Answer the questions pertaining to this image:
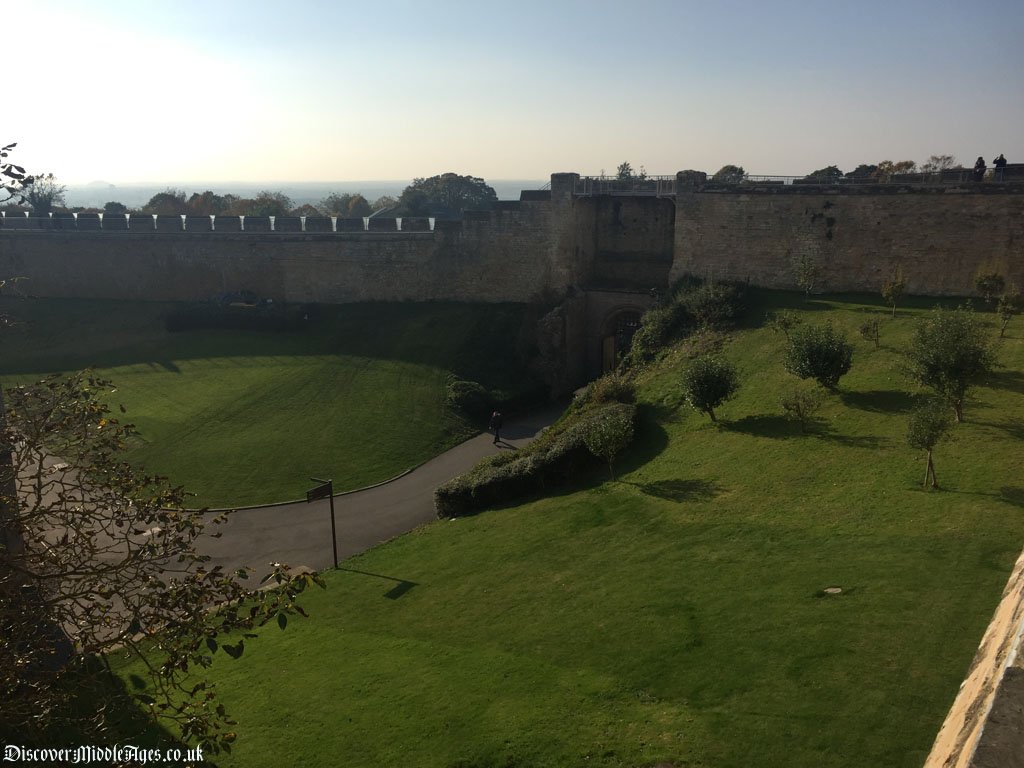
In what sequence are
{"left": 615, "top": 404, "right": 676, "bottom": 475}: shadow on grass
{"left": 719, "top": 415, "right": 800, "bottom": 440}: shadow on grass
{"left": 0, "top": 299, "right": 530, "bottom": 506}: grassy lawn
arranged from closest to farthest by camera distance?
{"left": 719, "top": 415, "right": 800, "bottom": 440}: shadow on grass, {"left": 615, "top": 404, "right": 676, "bottom": 475}: shadow on grass, {"left": 0, "top": 299, "right": 530, "bottom": 506}: grassy lawn

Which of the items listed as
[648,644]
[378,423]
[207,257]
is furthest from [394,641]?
[207,257]

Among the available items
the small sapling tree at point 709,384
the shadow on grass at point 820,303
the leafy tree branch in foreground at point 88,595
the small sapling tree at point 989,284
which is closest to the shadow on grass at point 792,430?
the small sapling tree at point 709,384

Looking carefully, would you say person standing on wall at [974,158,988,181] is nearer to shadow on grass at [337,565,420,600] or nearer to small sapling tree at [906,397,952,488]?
small sapling tree at [906,397,952,488]

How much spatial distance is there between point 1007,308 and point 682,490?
10.1m

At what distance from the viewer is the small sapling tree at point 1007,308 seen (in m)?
18.1

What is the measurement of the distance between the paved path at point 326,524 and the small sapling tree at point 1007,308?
1413cm

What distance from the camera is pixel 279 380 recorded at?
26047 mm

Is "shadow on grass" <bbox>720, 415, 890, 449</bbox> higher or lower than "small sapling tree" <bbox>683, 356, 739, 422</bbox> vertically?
lower

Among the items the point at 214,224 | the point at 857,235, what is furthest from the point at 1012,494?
the point at 214,224

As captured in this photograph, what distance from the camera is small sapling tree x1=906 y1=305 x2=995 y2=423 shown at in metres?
13.8

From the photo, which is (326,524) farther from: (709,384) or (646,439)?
(709,384)

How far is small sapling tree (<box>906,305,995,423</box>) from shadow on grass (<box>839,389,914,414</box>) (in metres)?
1.17

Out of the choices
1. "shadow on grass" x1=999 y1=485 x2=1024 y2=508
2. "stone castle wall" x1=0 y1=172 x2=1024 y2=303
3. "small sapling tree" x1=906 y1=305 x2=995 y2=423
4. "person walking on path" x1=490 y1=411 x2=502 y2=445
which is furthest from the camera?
"person walking on path" x1=490 y1=411 x2=502 y2=445

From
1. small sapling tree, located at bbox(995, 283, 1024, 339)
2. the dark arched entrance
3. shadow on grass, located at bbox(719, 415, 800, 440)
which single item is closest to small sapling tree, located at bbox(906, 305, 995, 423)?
shadow on grass, located at bbox(719, 415, 800, 440)
